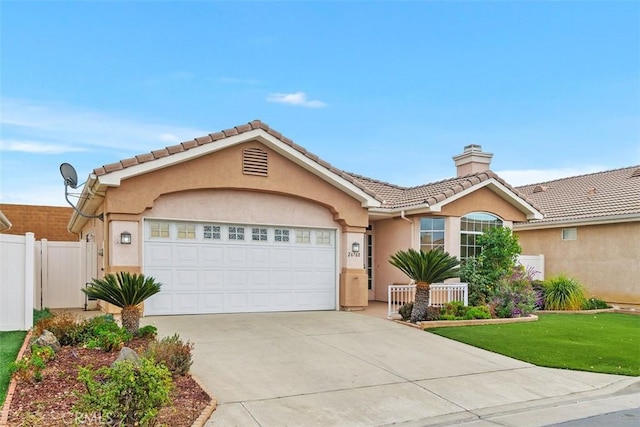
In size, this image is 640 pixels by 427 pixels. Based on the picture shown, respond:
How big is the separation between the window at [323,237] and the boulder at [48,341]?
8.16 metres

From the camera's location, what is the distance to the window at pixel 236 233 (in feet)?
46.0

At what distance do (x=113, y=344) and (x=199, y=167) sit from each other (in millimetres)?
5883

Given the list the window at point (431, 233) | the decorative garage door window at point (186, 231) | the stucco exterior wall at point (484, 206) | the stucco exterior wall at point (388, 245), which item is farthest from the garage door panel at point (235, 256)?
the stucco exterior wall at point (484, 206)

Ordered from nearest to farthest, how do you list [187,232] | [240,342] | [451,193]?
[240,342], [187,232], [451,193]

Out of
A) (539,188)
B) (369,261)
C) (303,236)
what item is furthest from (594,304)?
(303,236)

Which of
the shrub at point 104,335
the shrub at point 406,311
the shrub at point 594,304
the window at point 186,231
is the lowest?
the shrub at point 594,304

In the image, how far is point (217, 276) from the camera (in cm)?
1375

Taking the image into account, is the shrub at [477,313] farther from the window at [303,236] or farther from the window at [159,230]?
the window at [159,230]

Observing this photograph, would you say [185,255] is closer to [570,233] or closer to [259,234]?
[259,234]

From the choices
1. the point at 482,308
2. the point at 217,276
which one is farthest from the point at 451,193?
the point at 217,276

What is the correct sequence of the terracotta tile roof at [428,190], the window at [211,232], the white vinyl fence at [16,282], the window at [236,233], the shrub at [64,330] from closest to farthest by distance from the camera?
the shrub at [64,330] < the white vinyl fence at [16,282] < the window at [211,232] < the window at [236,233] < the terracotta tile roof at [428,190]

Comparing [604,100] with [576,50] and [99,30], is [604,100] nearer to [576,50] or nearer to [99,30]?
[576,50]

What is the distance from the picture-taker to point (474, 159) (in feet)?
65.1

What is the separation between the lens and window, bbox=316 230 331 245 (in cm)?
1530
